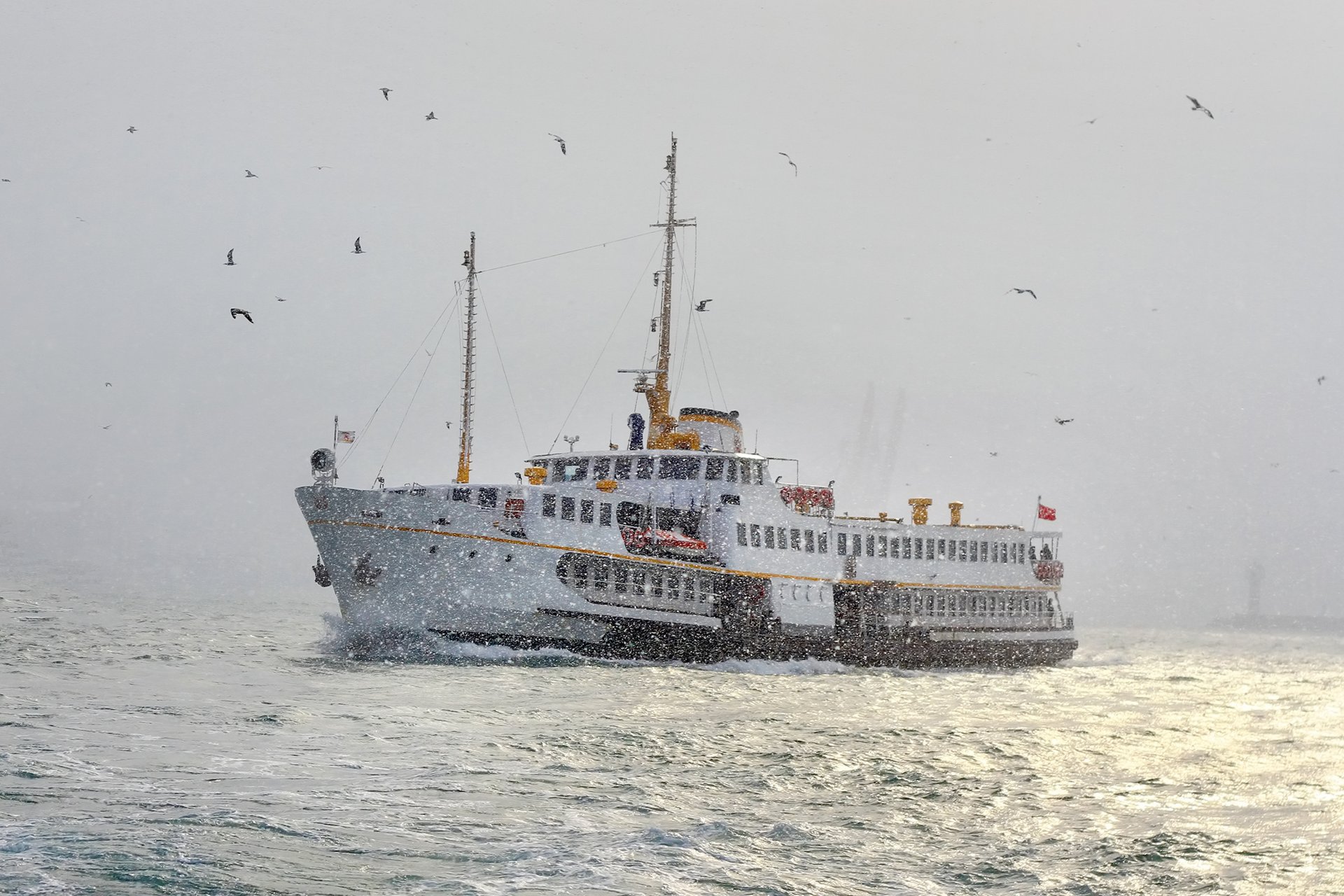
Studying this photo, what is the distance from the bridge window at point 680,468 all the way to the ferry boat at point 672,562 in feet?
0.21

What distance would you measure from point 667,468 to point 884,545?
1151 centimetres

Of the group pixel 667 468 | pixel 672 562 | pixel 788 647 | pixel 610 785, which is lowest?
pixel 610 785

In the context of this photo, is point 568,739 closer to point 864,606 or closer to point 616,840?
point 616,840

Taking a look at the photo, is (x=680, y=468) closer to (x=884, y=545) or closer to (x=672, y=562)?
(x=672, y=562)

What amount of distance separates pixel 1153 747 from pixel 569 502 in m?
20.1

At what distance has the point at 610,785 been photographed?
61.2 ft

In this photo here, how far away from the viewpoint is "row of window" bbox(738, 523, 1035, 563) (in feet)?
152

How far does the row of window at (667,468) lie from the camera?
46594 mm

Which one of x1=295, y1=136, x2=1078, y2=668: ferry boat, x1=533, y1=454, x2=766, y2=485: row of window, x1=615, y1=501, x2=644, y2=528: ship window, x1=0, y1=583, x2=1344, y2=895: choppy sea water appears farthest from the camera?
x1=533, y1=454, x2=766, y2=485: row of window

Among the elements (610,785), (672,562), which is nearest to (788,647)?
(672,562)

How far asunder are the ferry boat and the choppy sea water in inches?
110

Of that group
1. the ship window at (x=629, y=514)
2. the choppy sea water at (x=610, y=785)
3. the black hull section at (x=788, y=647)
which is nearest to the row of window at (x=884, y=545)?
the black hull section at (x=788, y=647)

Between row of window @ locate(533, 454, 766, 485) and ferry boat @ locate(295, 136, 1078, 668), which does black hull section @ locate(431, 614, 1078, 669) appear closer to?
ferry boat @ locate(295, 136, 1078, 668)

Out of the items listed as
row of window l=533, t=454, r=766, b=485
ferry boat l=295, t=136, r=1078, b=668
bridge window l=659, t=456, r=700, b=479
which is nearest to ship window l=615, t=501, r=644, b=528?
ferry boat l=295, t=136, r=1078, b=668
